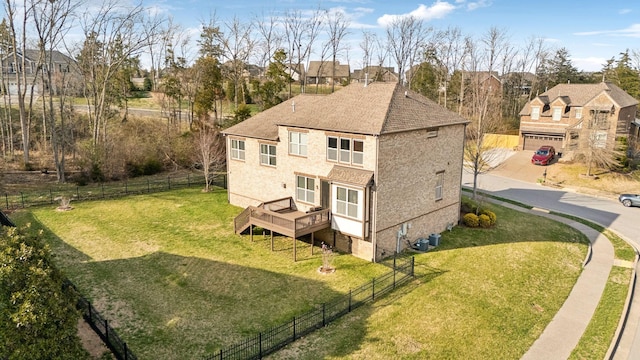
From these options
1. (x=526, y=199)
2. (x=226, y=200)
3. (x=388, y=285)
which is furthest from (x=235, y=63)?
(x=388, y=285)

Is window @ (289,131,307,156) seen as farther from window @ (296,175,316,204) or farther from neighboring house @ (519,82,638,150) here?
neighboring house @ (519,82,638,150)

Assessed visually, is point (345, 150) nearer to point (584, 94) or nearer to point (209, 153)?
point (209, 153)

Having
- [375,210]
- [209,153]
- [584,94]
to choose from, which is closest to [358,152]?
[375,210]

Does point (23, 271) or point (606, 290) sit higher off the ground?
point (23, 271)

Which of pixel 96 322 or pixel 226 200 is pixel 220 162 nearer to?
pixel 226 200

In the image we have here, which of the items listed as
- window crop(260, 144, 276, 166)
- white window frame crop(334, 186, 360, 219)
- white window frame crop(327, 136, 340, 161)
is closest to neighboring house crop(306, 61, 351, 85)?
window crop(260, 144, 276, 166)

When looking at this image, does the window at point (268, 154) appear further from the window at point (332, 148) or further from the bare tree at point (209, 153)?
the bare tree at point (209, 153)
